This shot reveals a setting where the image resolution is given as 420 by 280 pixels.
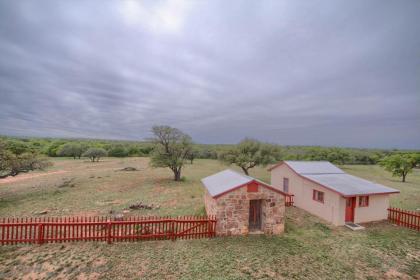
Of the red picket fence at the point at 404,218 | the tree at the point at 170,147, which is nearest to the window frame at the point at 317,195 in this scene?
the red picket fence at the point at 404,218

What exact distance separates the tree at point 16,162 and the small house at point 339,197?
2473cm

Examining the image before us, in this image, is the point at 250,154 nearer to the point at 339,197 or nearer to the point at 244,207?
the point at 339,197

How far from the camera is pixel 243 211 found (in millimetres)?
11039

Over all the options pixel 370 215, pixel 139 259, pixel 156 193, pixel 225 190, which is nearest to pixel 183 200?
pixel 156 193

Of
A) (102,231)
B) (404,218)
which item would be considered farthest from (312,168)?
(102,231)

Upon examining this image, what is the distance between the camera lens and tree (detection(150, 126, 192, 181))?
2662cm

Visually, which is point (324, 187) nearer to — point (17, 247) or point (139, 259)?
point (139, 259)

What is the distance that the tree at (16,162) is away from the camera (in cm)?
1725

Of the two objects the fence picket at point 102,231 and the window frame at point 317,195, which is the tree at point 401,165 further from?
the fence picket at point 102,231

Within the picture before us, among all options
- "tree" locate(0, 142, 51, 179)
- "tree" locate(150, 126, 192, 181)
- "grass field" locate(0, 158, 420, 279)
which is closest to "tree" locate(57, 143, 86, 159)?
"tree" locate(0, 142, 51, 179)

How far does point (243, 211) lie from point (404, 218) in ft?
39.1

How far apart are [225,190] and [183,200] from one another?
823 cm

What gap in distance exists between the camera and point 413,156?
33.6 metres

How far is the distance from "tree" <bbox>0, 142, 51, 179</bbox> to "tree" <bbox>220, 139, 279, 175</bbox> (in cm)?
2178
